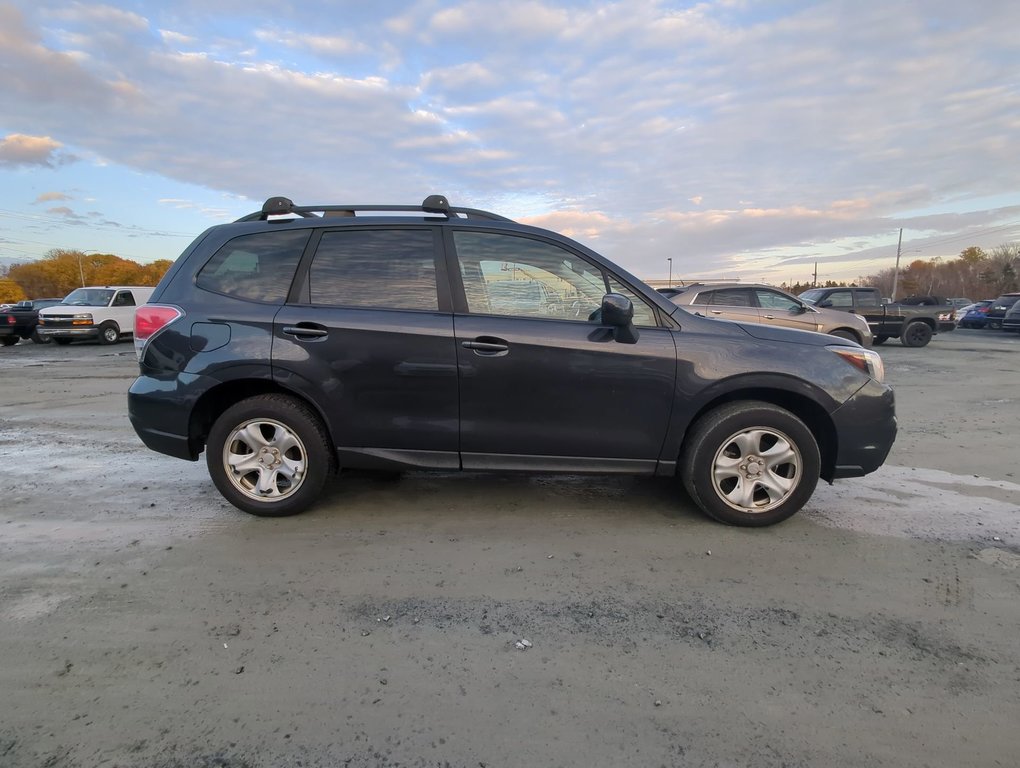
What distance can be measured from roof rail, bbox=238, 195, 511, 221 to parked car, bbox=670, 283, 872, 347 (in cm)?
803

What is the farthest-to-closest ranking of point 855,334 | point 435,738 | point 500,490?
point 855,334 < point 500,490 < point 435,738

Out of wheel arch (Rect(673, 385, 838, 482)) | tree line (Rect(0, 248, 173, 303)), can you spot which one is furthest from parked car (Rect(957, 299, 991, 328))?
tree line (Rect(0, 248, 173, 303))

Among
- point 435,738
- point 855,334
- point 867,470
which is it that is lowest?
point 435,738

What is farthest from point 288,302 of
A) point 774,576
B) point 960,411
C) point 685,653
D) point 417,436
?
point 960,411

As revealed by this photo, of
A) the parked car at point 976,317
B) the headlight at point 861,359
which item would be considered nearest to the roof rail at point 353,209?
the headlight at point 861,359

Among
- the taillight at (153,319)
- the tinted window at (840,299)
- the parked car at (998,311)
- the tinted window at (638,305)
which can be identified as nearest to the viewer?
the tinted window at (638,305)

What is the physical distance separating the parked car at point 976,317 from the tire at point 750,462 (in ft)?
94.4

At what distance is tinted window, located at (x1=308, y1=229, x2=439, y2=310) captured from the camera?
11.6 feet

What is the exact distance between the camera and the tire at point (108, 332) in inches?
720

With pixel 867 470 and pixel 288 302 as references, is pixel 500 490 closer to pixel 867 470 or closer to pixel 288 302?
pixel 288 302

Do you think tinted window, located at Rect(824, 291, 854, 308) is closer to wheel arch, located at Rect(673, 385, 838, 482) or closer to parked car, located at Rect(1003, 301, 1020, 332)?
parked car, located at Rect(1003, 301, 1020, 332)

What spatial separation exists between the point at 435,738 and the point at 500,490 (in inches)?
89.6

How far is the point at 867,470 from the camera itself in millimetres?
3488

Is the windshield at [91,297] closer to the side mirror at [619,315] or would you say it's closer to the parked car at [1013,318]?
the side mirror at [619,315]
